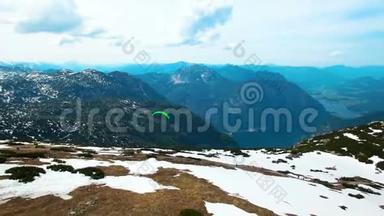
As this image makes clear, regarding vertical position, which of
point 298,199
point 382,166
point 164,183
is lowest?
point 382,166

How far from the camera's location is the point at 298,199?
1849 inches

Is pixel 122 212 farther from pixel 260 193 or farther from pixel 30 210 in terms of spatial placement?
pixel 260 193

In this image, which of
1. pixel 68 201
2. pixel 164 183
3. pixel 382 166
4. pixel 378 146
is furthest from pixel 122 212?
pixel 378 146

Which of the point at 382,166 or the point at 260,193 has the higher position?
the point at 260,193

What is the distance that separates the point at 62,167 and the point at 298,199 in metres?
25.4

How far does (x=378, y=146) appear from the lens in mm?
120312

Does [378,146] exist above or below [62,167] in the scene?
below

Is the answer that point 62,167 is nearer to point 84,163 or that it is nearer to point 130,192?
point 84,163

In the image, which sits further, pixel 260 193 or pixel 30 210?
pixel 260 193

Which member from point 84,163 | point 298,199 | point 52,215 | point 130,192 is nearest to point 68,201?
point 52,215

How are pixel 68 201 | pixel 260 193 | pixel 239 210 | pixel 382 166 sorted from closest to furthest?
pixel 68 201
pixel 239 210
pixel 260 193
pixel 382 166

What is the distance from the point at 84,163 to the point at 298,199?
23714 mm

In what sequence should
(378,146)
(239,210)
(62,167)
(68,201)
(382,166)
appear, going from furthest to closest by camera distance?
(378,146)
(382,166)
(62,167)
(239,210)
(68,201)

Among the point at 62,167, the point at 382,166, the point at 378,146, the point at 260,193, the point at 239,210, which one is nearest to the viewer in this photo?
the point at 239,210
